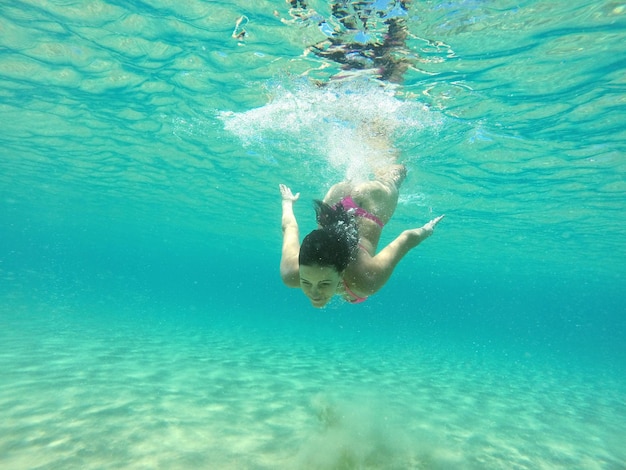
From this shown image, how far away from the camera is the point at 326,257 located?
4695mm

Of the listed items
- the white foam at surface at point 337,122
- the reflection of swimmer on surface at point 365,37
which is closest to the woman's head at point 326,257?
the reflection of swimmer on surface at point 365,37

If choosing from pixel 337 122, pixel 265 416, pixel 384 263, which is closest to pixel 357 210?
pixel 384 263

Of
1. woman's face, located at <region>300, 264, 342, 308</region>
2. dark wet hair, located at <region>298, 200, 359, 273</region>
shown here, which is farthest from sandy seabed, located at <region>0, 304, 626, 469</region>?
dark wet hair, located at <region>298, 200, 359, 273</region>

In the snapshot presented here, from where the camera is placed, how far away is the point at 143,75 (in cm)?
1325

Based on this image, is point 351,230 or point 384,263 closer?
point 384,263

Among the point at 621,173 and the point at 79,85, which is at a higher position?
the point at 79,85

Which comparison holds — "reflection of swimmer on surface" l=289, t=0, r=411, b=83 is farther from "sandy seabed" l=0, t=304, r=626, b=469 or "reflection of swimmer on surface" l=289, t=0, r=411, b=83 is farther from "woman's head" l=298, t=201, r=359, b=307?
"sandy seabed" l=0, t=304, r=626, b=469

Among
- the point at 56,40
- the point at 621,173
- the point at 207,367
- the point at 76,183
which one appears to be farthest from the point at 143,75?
the point at 76,183

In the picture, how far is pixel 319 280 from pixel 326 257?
0.42 m

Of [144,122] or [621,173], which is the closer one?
[621,173]

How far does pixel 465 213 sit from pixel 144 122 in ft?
73.1

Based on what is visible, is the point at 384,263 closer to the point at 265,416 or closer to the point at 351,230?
the point at 351,230

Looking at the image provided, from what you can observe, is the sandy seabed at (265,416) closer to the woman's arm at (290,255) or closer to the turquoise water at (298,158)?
the turquoise water at (298,158)

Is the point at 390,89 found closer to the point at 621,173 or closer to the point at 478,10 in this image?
the point at 478,10
